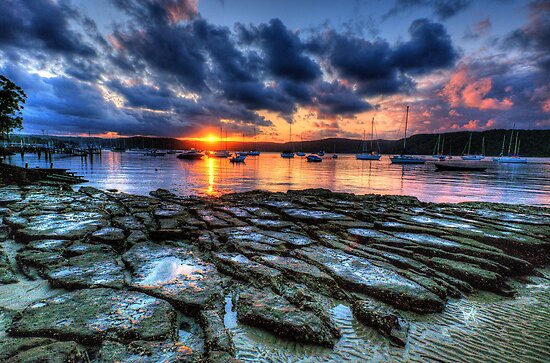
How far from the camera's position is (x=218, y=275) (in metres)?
4.22

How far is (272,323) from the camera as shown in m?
3.05

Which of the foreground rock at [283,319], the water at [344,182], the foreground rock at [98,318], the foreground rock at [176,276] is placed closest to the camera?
the foreground rock at [98,318]

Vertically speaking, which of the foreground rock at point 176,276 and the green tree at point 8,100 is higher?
the green tree at point 8,100

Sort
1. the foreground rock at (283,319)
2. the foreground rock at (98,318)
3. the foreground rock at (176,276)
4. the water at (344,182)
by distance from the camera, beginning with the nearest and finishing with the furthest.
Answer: the foreground rock at (98,318), the foreground rock at (283,319), the foreground rock at (176,276), the water at (344,182)

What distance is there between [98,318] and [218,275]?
1.70 metres

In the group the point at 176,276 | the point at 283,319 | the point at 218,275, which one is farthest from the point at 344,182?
the point at 283,319

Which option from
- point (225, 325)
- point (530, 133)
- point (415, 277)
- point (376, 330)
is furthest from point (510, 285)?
point (530, 133)

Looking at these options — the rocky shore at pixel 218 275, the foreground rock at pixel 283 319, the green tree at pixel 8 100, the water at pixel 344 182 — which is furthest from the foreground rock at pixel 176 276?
the green tree at pixel 8 100

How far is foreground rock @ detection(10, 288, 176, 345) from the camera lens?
8.86 feet

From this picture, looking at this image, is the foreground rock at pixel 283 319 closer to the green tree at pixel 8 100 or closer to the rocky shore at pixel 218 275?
the rocky shore at pixel 218 275

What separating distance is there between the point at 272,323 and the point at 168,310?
1.33 meters

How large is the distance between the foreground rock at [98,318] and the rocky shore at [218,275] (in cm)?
1

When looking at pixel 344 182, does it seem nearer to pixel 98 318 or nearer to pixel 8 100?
pixel 98 318

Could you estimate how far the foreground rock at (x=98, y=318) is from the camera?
106 inches
